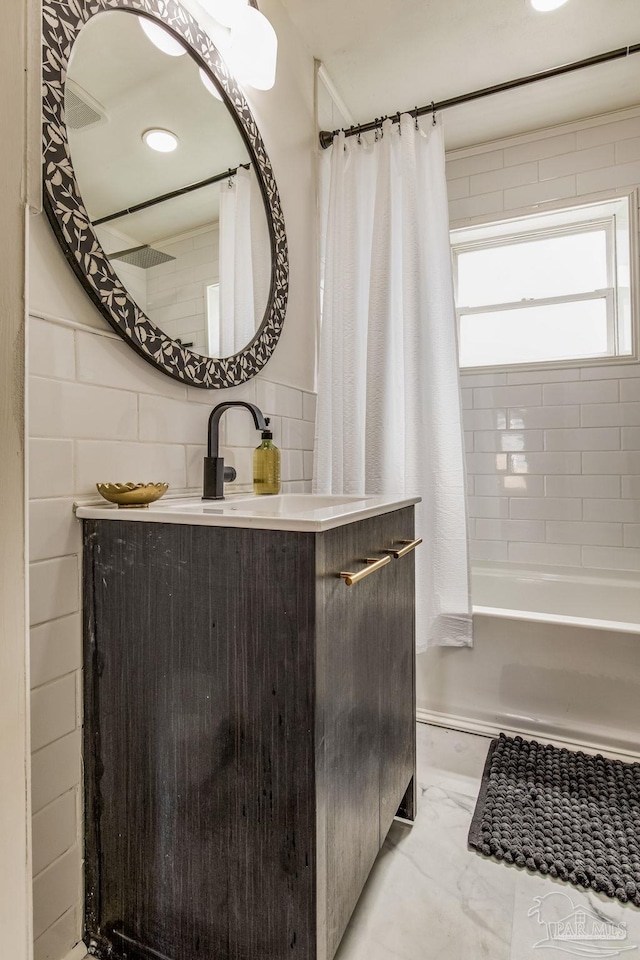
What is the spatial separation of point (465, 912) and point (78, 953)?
2.64ft

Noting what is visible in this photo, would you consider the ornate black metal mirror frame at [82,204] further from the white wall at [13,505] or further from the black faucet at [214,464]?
the white wall at [13,505]

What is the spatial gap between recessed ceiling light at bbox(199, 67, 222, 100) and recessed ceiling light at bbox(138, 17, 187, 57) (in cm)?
8

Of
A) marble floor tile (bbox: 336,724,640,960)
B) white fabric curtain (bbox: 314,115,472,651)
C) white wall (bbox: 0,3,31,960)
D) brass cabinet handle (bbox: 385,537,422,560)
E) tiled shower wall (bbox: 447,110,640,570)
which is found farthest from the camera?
tiled shower wall (bbox: 447,110,640,570)

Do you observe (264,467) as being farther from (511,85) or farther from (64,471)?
(511,85)

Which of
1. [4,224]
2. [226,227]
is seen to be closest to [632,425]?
[226,227]

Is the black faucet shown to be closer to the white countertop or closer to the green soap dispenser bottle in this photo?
the white countertop

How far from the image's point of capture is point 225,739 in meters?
0.88

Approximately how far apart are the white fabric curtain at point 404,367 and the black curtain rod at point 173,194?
0.61 metres

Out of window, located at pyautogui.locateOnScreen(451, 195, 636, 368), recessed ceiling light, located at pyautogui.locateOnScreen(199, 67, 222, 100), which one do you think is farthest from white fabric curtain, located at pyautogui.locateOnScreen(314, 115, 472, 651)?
window, located at pyautogui.locateOnScreen(451, 195, 636, 368)

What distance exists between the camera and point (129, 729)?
3.18ft

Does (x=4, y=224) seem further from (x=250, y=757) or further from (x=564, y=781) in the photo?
(x=564, y=781)

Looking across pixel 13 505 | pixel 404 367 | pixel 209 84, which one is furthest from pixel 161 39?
pixel 13 505

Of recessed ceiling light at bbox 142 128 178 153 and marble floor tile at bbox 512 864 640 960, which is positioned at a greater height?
recessed ceiling light at bbox 142 128 178 153

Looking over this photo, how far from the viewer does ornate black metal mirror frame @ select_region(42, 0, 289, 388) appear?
94 centimetres
